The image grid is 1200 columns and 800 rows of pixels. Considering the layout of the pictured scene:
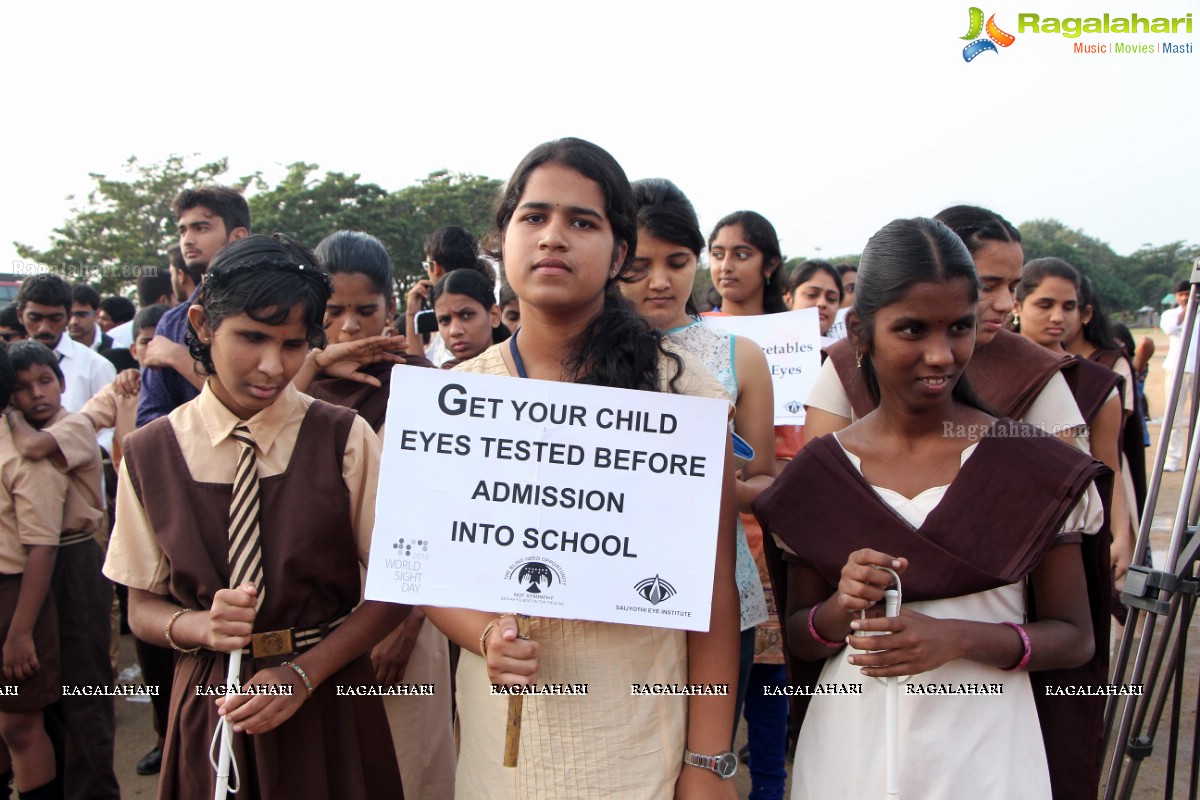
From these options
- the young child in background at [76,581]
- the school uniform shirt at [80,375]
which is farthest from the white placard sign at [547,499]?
the school uniform shirt at [80,375]

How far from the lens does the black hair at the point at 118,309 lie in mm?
9195

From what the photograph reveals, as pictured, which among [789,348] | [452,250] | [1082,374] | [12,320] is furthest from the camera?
[12,320]

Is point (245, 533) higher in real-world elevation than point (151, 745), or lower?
higher

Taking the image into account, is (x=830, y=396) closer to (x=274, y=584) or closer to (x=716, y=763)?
(x=716, y=763)

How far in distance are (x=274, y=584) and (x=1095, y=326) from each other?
14.8 feet

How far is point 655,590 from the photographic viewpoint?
1620mm

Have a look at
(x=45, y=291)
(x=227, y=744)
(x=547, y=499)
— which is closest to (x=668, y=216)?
(x=547, y=499)

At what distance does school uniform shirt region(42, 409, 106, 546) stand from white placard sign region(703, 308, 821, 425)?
2716mm

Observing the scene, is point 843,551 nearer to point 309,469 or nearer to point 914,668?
Result: point 914,668

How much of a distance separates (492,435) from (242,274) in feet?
2.82

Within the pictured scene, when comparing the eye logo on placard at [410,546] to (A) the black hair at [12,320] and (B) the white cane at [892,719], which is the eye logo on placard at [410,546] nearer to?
(B) the white cane at [892,719]

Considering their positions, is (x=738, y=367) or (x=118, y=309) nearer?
(x=738, y=367)

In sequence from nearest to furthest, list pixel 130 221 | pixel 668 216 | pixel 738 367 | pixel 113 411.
Result: 1. pixel 738 367
2. pixel 668 216
3. pixel 113 411
4. pixel 130 221

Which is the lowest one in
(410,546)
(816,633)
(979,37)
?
(816,633)
